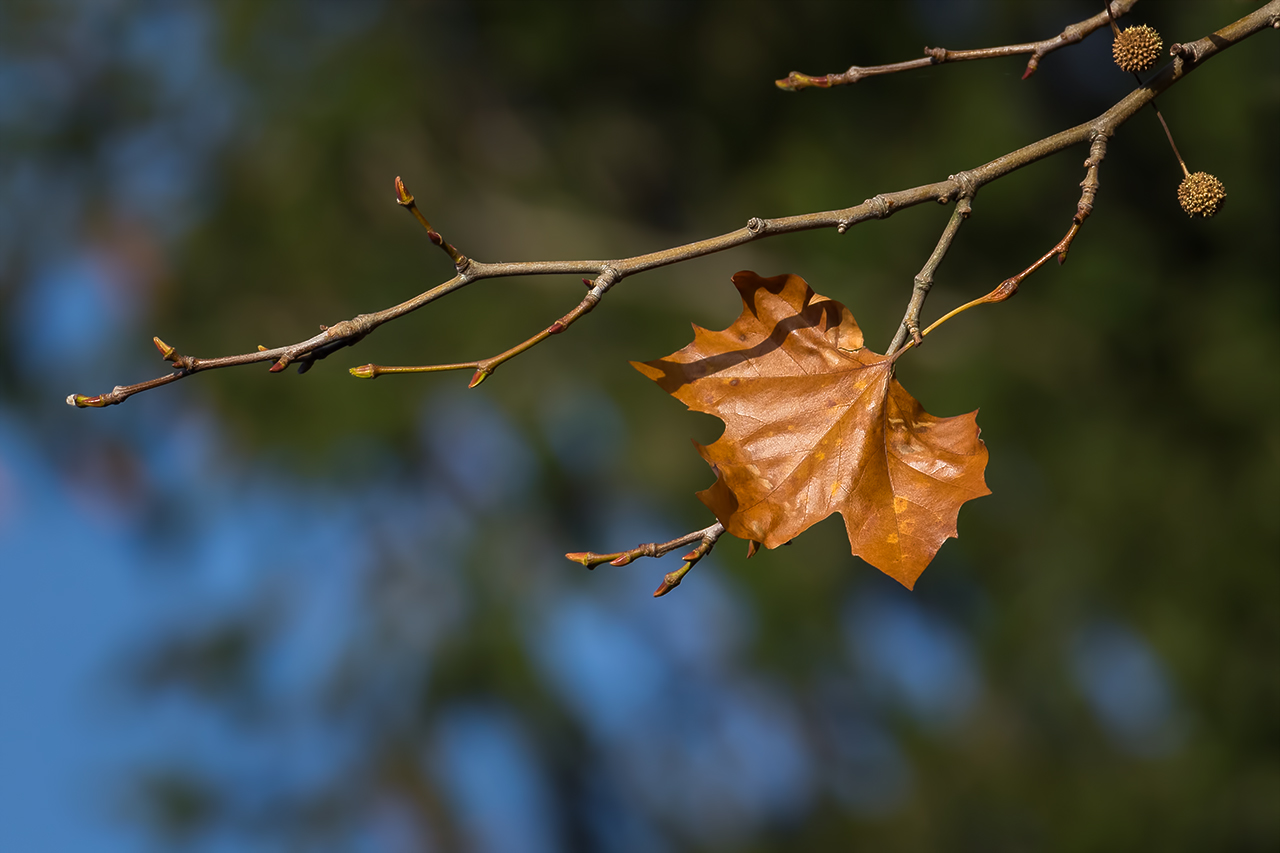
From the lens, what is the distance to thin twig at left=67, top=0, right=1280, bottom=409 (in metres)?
0.70

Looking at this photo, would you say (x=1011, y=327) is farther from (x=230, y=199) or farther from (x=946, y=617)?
(x=230, y=199)

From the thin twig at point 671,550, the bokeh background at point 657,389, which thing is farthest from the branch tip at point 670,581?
the bokeh background at point 657,389

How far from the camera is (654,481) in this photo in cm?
331

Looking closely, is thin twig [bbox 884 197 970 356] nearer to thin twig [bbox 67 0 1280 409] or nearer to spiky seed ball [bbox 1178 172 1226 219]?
thin twig [bbox 67 0 1280 409]

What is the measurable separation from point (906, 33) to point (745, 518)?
2.66 metres

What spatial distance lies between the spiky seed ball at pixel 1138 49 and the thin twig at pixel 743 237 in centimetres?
3

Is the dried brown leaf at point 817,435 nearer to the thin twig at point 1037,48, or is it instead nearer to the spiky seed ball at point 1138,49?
the thin twig at point 1037,48

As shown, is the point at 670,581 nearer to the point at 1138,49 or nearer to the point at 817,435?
the point at 817,435

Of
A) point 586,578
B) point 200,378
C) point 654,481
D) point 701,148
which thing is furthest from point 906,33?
point 200,378

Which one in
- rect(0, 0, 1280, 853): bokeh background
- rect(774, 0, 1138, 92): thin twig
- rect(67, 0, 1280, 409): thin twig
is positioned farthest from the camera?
rect(0, 0, 1280, 853): bokeh background

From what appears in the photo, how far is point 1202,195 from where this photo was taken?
2.77 ft

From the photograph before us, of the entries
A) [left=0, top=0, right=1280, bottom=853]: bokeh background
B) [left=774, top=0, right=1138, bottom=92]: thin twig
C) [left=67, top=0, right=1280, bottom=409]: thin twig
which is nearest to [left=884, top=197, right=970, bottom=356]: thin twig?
[left=67, top=0, right=1280, bottom=409]: thin twig

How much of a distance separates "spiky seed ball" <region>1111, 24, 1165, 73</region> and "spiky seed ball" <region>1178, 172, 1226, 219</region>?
12cm

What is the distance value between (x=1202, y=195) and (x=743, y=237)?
46cm
